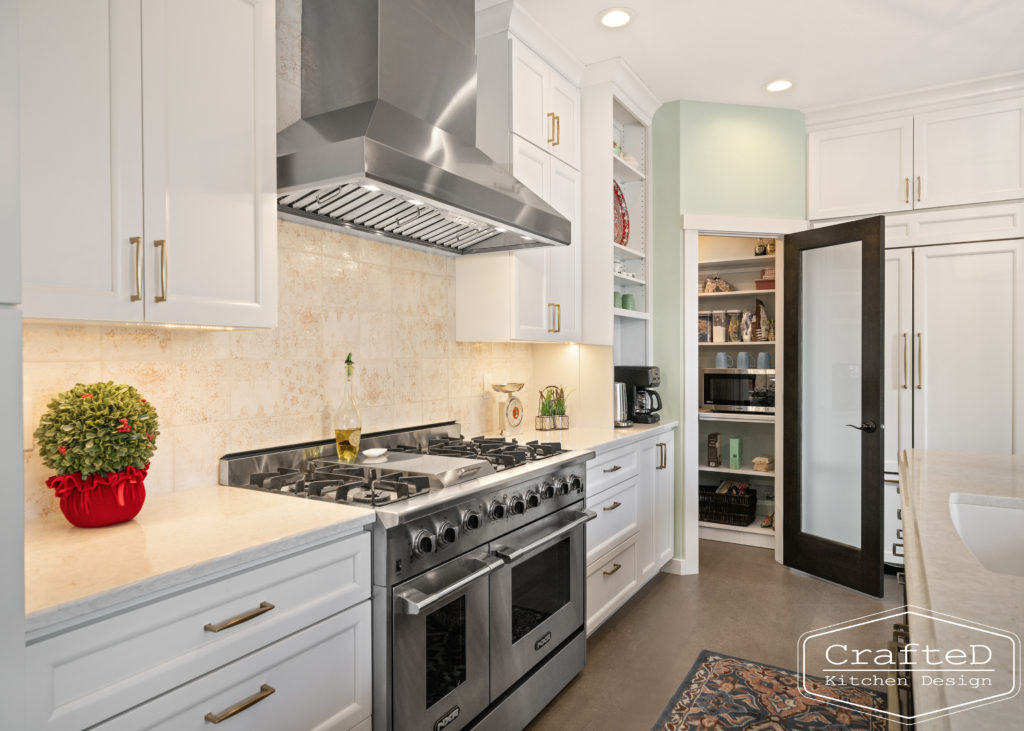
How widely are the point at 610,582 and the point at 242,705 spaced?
79.1 inches

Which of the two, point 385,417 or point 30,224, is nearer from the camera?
point 30,224

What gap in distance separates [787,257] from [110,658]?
400cm

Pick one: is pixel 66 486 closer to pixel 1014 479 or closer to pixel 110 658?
pixel 110 658

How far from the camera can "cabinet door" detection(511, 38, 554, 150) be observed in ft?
9.16

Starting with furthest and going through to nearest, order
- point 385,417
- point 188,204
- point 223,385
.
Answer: point 385,417
point 223,385
point 188,204

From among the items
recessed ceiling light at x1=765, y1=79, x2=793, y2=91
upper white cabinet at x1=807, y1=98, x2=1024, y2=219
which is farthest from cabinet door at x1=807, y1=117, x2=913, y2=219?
recessed ceiling light at x1=765, y1=79, x2=793, y2=91

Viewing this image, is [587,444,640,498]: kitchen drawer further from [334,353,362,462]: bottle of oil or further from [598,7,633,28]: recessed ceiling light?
[598,7,633,28]: recessed ceiling light

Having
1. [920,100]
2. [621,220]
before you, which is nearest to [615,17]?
[621,220]

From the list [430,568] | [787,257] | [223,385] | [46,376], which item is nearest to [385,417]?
[223,385]

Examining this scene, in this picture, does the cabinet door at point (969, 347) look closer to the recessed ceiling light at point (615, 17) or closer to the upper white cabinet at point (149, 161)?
the recessed ceiling light at point (615, 17)

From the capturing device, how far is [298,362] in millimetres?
2191

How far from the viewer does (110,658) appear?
3.59 feet

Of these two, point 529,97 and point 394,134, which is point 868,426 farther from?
point 394,134

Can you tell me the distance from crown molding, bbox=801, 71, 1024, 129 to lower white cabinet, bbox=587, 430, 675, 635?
225cm
